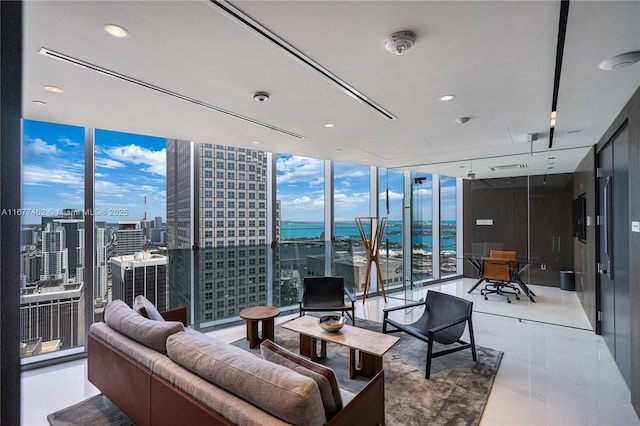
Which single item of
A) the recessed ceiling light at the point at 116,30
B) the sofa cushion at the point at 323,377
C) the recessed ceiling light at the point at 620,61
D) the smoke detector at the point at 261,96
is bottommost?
the sofa cushion at the point at 323,377

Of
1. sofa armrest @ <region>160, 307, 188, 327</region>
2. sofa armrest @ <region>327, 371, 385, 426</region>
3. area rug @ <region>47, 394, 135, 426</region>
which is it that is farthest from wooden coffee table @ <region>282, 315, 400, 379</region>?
area rug @ <region>47, 394, 135, 426</region>

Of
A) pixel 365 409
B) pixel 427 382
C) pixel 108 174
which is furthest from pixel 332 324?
pixel 108 174

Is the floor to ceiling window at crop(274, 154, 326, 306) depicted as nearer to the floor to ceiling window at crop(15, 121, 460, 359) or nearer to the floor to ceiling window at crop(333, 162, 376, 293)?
the floor to ceiling window at crop(15, 121, 460, 359)

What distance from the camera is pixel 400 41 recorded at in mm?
1706

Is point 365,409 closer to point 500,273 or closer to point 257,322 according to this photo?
point 257,322

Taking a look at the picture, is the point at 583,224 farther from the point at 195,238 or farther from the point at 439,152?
the point at 195,238

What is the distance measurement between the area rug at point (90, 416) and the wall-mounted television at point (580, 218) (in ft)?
19.3

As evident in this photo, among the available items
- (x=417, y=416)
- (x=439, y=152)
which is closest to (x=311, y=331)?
(x=417, y=416)

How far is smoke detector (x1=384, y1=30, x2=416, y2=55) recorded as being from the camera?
1.68 meters

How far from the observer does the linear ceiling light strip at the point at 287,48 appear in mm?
1508

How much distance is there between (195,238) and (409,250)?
156 inches

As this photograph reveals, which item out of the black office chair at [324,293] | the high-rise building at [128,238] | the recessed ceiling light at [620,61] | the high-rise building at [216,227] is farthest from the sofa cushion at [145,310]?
the recessed ceiling light at [620,61]

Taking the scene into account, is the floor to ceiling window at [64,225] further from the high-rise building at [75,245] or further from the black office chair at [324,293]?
the black office chair at [324,293]

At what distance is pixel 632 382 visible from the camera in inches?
101
